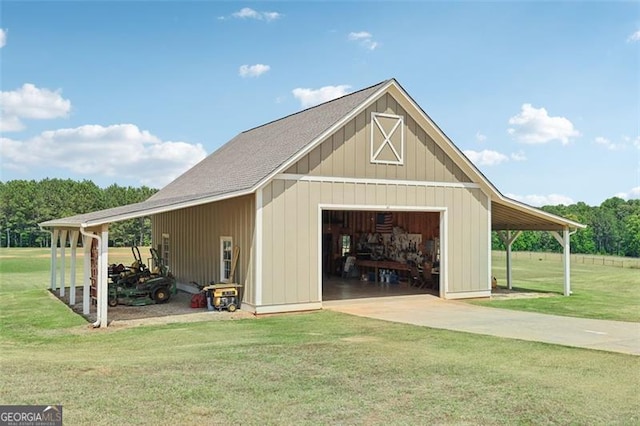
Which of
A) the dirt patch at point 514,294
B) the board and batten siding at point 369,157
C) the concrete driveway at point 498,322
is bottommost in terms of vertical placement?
the dirt patch at point 514,294

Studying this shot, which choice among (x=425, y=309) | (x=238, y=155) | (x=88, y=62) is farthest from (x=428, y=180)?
(x=88, y=62)

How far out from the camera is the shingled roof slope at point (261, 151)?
14180 millimetres

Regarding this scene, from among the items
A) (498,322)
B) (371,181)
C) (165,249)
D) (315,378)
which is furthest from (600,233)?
(315,378)

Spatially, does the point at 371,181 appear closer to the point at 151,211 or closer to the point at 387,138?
the point at 387,138

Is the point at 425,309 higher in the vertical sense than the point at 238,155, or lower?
lower

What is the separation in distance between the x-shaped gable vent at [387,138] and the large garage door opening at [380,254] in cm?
407

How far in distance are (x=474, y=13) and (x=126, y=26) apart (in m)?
9.25

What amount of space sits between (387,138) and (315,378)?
9250mm

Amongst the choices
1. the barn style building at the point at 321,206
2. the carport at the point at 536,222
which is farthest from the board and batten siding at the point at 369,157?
the carport at the point at 536,222

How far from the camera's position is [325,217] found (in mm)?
23484

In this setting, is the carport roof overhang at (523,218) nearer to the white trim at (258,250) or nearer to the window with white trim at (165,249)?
the white trim at (258,250)

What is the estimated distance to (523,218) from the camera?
721 inches

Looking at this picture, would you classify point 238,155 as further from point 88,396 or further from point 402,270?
point 88,396

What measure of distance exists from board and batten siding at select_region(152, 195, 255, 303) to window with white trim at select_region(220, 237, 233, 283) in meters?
0.22
